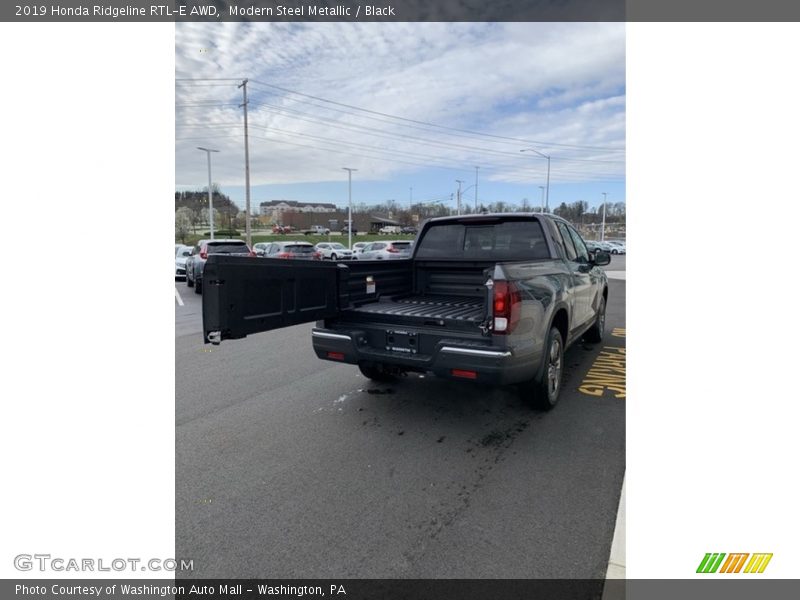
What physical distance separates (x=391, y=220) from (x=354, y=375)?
6945 cm

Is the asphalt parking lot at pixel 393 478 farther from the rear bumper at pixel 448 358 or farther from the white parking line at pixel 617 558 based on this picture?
the rear bumper at pixel 448 358

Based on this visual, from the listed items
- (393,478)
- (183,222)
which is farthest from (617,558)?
(183,222)

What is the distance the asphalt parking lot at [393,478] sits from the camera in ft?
8.28

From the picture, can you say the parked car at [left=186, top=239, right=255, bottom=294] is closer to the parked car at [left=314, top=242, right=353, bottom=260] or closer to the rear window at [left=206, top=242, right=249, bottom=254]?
the rear window at [left=206, top=242, right=249, bottom=254]

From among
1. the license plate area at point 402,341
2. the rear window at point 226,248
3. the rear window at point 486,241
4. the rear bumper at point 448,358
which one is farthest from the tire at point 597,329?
the rear window at point 226,248

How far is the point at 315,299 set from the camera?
13.5 feet

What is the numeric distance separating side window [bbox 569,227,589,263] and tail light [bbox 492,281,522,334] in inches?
106

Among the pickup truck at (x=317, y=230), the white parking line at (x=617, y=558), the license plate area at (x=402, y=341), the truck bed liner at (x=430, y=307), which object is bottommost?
the white parking line at (x=617, y=558)

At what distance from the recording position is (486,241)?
18.0ft

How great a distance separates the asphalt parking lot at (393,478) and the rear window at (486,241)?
153 cm

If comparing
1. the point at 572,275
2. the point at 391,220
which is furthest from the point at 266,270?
the point at 391,220

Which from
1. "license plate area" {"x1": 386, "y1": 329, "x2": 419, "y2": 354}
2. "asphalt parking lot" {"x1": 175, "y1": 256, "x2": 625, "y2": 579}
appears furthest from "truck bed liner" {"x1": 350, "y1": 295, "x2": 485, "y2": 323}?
"asphalt parking lot" {"x1": 175, "y1": 256, "x2": 625, "y2": 579}

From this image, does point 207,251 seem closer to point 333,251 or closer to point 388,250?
point 388,250

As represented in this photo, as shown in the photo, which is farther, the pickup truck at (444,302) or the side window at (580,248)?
the side window at (580,248)
